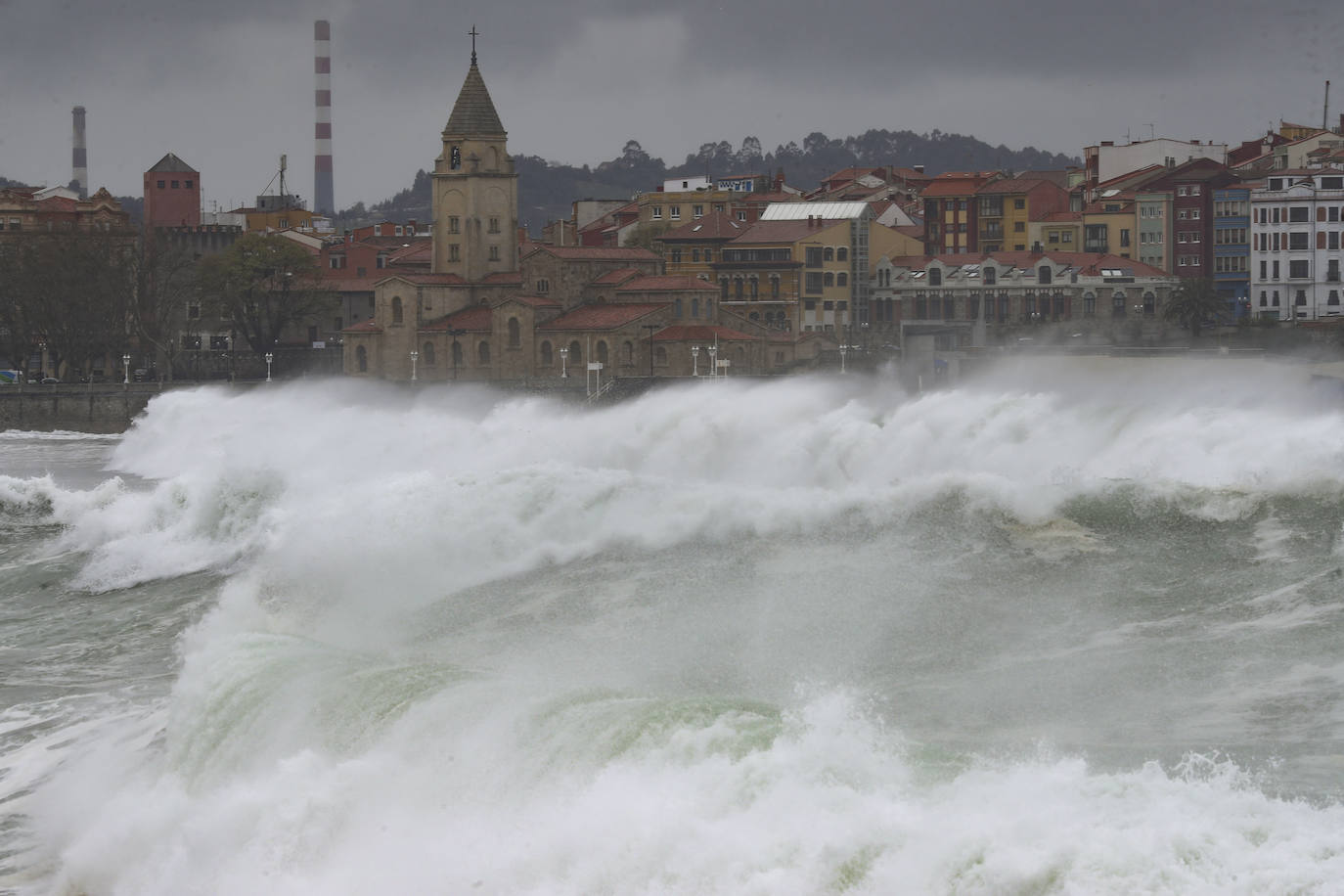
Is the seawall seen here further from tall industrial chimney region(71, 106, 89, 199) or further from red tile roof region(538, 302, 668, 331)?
tall industrial chimney region(71, 106, 89, 199)

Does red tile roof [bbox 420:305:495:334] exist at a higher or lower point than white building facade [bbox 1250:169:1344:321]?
lower

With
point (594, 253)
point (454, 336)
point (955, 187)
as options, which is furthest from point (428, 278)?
point (955, 187)

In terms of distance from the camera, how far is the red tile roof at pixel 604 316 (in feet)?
283

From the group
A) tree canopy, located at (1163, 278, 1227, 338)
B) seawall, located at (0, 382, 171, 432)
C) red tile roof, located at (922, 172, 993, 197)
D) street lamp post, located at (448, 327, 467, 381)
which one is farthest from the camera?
red tile roof, located at (922, 172, 993, 197)

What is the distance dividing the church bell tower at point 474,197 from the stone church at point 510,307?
49mm

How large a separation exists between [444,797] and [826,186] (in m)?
121

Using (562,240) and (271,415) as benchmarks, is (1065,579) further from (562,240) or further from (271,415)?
(562,240)

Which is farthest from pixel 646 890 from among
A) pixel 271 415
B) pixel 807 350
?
pixel 807 350

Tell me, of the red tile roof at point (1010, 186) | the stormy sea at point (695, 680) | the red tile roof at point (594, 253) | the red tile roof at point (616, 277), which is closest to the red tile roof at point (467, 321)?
the red tile roof at point (594, 253)

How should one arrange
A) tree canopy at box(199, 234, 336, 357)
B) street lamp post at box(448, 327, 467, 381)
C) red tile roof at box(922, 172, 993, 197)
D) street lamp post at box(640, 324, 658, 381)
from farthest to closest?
red tile roof at box(922, 172, 993, 197), tree canopy at box(199, 234, 336, 357), street lamp post at box(448, 327, 467, 381), street lamp post at box(640, 324, 658, 381)

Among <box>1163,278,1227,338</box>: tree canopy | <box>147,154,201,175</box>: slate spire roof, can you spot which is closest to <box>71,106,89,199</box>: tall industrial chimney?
<box>147,154,201,175</box>: slate spire roof

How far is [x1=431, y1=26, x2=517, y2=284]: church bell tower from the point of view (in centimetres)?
9469

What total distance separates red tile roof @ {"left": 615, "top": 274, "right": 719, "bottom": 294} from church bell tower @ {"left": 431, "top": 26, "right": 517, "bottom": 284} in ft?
26.9

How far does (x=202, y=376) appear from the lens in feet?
316
